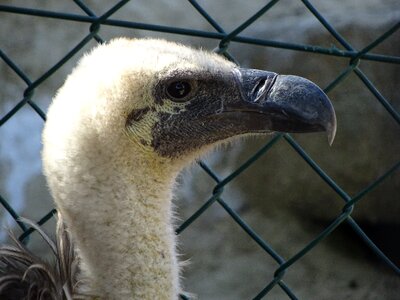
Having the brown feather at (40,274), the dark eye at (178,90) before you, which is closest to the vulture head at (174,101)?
the dark eye at (178,90)

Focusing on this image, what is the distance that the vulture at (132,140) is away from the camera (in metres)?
1.40

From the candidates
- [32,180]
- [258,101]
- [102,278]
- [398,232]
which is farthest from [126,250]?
[398,232]

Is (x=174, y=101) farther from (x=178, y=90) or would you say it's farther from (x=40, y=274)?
(x=40, y=274)

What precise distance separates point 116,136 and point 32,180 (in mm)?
1942

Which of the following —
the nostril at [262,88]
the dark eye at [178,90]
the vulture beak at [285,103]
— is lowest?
the vulture beak at [285,103]

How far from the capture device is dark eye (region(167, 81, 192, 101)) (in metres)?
1.44

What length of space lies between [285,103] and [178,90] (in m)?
0.19

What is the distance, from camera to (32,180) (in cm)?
329

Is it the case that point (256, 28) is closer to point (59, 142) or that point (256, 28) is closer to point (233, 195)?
point (233, 195)

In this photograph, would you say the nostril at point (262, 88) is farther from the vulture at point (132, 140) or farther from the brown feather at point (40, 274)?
the brown feather at point (40, 274)

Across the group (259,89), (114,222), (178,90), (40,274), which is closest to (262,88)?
(259,89)

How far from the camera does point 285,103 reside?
1409mm

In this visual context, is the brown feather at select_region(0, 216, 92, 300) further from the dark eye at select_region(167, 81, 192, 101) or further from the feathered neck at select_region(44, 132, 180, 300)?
the dark eye at select_region(167, 81, 192, 101)

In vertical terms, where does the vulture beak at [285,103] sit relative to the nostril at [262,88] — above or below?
below
